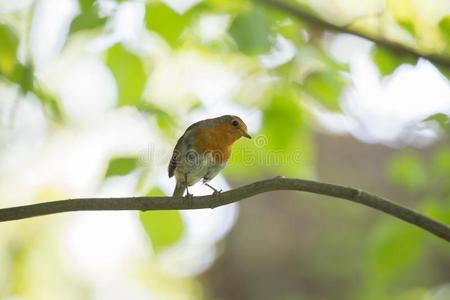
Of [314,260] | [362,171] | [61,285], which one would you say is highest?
[362,171]

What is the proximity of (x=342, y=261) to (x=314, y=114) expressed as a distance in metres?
6.48

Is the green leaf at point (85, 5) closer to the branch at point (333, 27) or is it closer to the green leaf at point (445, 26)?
the branch at point (333, 27)

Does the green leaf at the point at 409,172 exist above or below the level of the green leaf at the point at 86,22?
above

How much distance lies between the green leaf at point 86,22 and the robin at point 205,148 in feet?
4.97

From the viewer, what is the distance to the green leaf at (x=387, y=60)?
10.7 ft

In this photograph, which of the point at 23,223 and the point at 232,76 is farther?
the point at 23,223

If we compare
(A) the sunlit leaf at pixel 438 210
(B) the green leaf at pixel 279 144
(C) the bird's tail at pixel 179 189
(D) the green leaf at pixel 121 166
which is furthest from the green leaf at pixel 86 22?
(C) the bird's tail at pixel 179 189

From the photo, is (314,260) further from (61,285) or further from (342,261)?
(61,285)

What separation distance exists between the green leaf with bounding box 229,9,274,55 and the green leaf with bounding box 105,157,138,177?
727 mm

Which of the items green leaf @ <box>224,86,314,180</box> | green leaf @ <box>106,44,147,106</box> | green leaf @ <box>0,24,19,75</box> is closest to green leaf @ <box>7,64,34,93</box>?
green leaf @ <box>0,24,19,75</box>

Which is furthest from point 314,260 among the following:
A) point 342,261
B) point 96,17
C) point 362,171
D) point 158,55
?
point 96,17

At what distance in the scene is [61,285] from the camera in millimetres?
9312

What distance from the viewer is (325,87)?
341 centimetres

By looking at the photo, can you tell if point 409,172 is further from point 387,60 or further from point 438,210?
point 387,60
